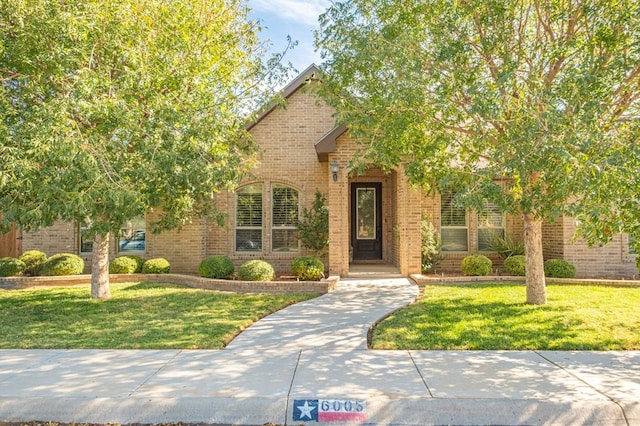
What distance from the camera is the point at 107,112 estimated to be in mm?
6121

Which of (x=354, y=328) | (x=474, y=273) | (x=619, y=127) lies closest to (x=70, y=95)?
(x=354, y=328)

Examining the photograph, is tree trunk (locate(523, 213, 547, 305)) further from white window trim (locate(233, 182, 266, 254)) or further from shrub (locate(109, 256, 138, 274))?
shrub (locate(109, 256, 138, 274))

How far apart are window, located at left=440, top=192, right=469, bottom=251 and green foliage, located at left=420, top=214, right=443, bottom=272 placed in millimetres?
810

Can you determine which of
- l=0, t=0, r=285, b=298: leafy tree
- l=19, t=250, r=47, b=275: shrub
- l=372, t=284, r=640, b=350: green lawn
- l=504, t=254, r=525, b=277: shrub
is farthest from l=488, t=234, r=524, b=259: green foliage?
l=19, t=250, r=47, b=275: shrub

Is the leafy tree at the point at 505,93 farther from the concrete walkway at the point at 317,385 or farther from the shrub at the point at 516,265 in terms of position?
the shrub at the point at 516,265

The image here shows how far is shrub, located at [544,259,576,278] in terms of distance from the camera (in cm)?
1098

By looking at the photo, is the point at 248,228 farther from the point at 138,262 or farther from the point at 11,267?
the point at 11,267

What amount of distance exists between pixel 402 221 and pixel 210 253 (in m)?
6.17

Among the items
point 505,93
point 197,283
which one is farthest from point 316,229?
point 505,93

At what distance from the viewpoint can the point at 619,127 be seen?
612cm

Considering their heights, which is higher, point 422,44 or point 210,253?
point 422,44

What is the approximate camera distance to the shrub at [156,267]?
1227 cm

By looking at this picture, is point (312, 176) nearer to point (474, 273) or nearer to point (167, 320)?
point (474, 273)

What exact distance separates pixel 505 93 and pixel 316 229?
7.34 metres
